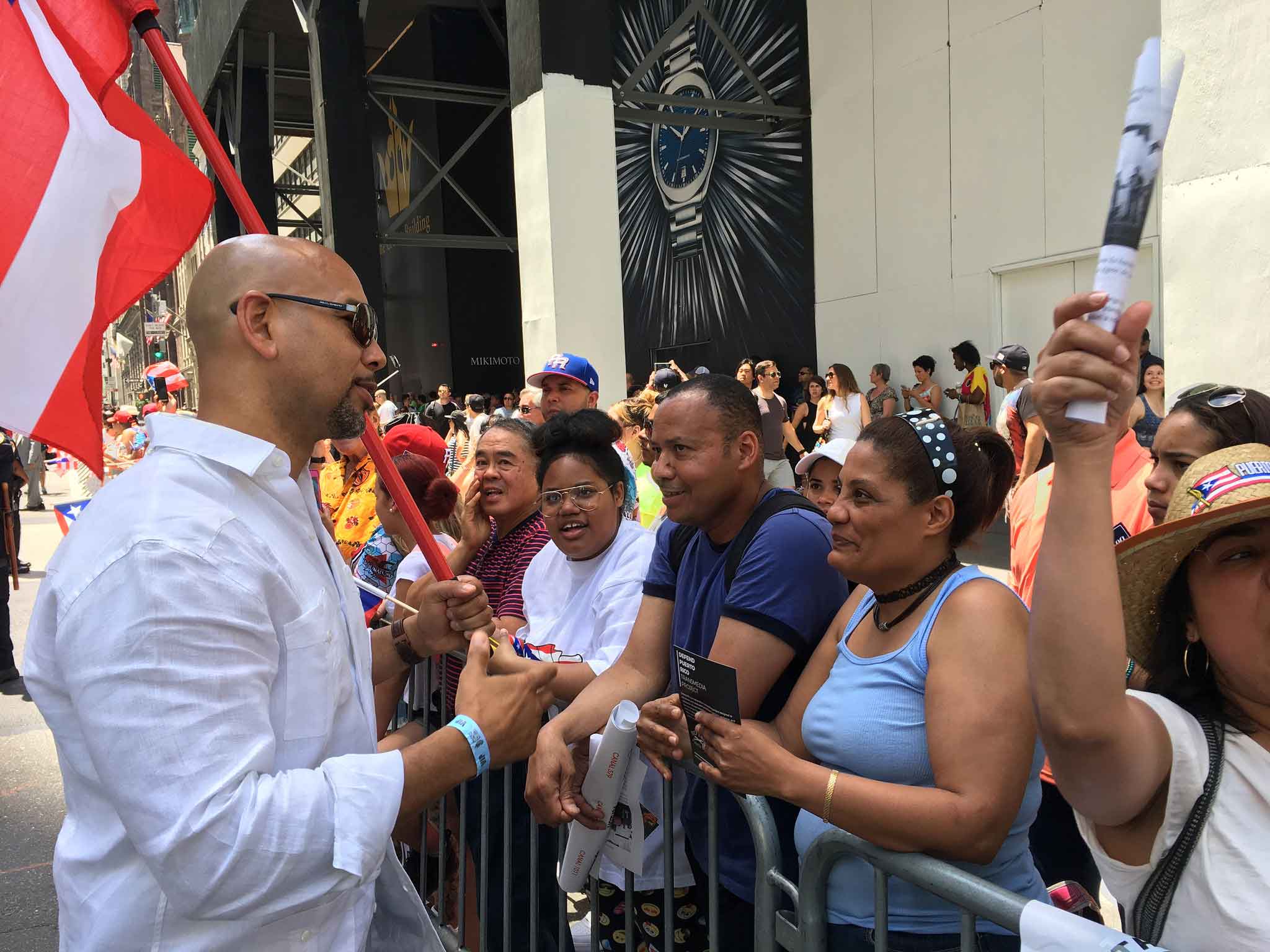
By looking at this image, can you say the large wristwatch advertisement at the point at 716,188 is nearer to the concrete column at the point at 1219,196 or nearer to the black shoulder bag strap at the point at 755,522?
the concrete column at the point at 1219,196

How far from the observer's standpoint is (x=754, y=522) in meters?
2.46

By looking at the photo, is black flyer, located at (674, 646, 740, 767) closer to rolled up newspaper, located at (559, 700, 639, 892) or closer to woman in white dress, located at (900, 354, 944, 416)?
rolled up newspaper, located at (559, 700, 639, 892)

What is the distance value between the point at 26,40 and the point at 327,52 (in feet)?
38.8

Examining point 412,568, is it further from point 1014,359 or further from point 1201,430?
point 1014,359

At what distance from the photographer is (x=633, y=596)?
3.08 metres

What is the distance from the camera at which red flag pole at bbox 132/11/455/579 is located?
2.32 m

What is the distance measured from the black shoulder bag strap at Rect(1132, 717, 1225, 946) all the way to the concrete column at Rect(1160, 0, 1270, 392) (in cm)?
371

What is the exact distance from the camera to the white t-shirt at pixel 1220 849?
1270 mm

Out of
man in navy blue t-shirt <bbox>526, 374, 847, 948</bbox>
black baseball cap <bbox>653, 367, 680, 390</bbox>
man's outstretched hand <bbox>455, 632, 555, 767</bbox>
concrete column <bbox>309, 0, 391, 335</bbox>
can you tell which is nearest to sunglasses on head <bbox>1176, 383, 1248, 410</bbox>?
man in navy blue t-shirt <bbox>526, 374, 847, 948</bbox>

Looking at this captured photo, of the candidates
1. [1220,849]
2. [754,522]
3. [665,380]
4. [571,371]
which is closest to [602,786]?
[754,522]

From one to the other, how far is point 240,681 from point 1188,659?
1.44 meters

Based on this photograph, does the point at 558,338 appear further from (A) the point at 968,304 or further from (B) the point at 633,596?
(A) the point at 968,304

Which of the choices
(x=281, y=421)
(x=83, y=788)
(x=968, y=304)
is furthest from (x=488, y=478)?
(x=968, y=304)

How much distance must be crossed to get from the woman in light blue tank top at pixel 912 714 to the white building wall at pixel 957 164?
921cm
